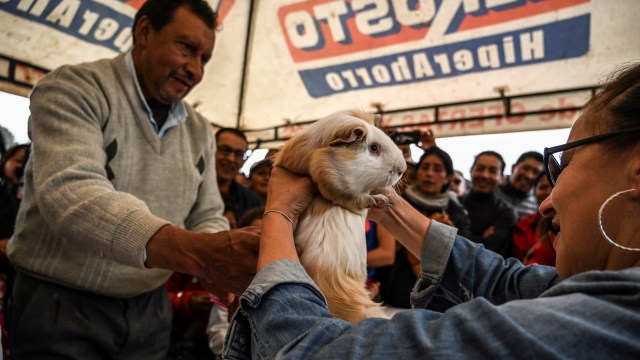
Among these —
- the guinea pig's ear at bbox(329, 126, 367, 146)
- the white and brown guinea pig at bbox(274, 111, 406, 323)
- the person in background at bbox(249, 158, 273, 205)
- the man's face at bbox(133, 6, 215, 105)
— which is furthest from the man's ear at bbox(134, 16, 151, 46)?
the person in background at bbox(249, 158, 273, 205)

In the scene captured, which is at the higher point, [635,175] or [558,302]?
[635,175]

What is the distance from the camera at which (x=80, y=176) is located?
1.12m

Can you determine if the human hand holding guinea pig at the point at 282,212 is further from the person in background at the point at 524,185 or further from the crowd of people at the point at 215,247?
the person in background at the point at 524,185

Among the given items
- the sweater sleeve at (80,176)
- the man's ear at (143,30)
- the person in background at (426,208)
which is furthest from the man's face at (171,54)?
the person in background at (426,208)

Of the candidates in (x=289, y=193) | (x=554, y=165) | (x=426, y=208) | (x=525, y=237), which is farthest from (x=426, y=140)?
(x=554, y=165)

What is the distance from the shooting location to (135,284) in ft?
4.61

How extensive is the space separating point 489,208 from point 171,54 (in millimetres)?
2706

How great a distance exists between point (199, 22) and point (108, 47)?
9.07 feet

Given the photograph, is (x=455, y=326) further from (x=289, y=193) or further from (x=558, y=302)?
(x=289, y=193)

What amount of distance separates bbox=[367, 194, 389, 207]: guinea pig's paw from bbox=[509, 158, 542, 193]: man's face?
293 cm

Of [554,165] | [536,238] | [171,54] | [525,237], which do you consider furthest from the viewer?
[525,237]

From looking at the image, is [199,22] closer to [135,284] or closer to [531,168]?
[135,284]

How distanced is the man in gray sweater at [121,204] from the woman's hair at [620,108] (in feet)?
2.37

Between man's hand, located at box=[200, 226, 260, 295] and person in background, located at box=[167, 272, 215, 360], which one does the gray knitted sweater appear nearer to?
man's hand, located at box=[200, 226, 260, 295]
